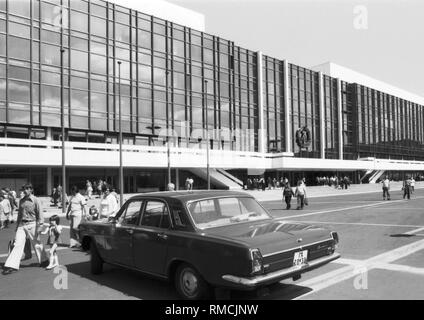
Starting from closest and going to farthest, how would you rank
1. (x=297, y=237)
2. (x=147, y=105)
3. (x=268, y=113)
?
1. (x=297, y=237)
2. (x=147, y=105)
3. (x=268, y=113)

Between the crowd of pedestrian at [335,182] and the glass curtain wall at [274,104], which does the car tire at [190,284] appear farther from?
the glass curtain wall at [274,104]

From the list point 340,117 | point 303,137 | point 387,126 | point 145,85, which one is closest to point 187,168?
point 145,85

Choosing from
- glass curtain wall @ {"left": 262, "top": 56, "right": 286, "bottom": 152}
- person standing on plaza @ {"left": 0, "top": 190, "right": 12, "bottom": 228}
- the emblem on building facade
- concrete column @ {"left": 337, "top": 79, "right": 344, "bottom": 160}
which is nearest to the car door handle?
person standing on plaza @ {"left": 0, "top": 190, "right": 12, "bottom": 228}

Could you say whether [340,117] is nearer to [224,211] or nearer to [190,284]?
[224,211]

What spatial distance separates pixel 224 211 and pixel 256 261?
133 cm

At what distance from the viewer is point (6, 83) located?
32344mm

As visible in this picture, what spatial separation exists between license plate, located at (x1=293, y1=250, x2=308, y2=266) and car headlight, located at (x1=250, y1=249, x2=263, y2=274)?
665mm

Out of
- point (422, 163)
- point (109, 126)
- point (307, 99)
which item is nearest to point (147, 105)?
point (109, 126)

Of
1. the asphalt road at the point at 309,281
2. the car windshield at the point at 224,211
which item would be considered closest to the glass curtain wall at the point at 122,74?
the asphalt road at the point at 309,281

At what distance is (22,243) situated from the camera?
7.60 m

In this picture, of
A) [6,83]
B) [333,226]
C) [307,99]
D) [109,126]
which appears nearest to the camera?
[333,226]

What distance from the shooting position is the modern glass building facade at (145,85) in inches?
1325

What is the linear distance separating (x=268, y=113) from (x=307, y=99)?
33.3 ft
